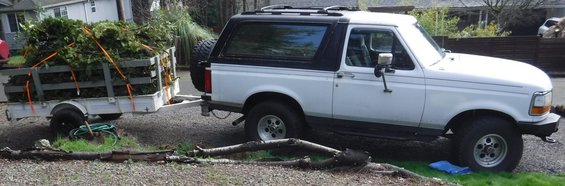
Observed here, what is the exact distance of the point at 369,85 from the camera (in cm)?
634

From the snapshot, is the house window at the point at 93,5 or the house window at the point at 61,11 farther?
the house window at the point at 93,5

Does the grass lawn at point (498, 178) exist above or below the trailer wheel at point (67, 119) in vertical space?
below

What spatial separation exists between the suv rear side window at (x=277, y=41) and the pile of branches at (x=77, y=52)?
1.38 m

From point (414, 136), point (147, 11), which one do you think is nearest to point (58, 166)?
point (414, 136)

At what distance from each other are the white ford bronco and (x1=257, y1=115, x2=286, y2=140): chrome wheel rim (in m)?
0.01

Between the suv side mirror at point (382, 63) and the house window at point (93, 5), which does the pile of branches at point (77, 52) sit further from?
the house window at point (93, 5)

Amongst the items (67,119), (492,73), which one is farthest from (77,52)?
(492,73)

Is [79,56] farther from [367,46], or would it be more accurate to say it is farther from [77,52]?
[367,46]

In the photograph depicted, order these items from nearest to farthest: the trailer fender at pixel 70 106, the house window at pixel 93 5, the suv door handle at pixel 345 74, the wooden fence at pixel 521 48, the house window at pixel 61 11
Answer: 1. the suv door handle at pixel 345 74
2. the trailer fender at pixel 70 106
3. the wooden fence at pixel 521 48
4. the house window at pixel 61 11
5. the house window at pixel 93 5

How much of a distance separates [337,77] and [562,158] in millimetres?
3330

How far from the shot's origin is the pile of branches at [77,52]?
23.0 ft

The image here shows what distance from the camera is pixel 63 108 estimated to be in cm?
718

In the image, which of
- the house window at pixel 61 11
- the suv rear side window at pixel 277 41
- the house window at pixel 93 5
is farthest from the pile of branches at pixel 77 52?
the house window at pixel 93 5

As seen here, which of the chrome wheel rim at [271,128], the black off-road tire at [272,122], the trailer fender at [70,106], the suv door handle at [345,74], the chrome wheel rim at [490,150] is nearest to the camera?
the chrome wheel rim at [490,150]
